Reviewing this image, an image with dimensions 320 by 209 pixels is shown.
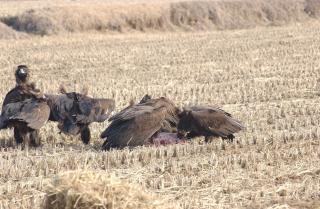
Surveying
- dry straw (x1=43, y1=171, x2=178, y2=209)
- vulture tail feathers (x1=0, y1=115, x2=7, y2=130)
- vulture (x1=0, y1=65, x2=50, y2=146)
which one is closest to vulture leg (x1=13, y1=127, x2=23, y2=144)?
vulture (x1=0, y1=65, x2=50, y2=146)

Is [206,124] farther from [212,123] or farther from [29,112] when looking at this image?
[29,112]

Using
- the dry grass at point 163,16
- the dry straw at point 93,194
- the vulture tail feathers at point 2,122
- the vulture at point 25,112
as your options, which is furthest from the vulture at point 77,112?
the dry grass at point 163,16

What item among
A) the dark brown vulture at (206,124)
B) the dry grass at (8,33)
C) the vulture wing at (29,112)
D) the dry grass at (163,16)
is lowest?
the dark brown vulture at (206,124)

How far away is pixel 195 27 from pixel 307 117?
82.6ft

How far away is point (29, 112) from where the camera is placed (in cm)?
1022

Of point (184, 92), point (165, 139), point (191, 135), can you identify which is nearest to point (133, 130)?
point (165, 139)

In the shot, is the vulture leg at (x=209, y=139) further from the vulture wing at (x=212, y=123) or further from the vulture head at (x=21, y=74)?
the vulture head at (x=21, y=74)

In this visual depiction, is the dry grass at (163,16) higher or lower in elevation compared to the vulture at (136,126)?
higher

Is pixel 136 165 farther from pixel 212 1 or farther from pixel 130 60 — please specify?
pixel 212 1

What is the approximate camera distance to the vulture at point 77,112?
1052 cm

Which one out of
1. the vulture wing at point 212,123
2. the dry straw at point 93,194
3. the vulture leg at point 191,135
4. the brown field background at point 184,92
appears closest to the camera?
the dry straw at point 93,194

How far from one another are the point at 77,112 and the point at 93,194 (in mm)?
5390

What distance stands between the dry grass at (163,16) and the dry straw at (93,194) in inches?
1067

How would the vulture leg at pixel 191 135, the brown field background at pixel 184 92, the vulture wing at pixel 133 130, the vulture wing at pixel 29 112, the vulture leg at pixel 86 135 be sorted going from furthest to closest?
1. the vulture leg at pixel 86 135
2. the vulture leg at pixel 191 135
3. the vulture wing at pixel 29 112
4. the vulture wing at pixel 133 130
5. the brown field background at pixel 184 92
